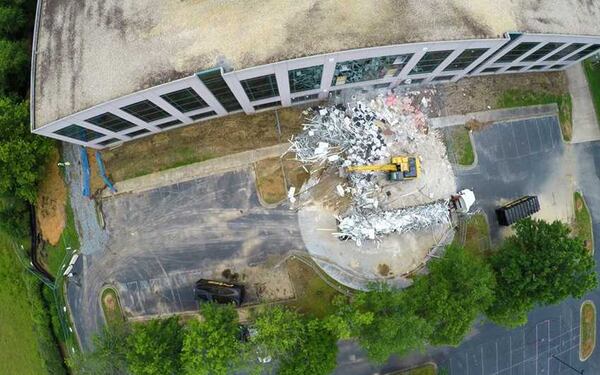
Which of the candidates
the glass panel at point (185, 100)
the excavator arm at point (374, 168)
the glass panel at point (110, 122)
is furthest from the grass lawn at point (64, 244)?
the excavator arm at point (374, 168)

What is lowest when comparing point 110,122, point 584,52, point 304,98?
point 584,52

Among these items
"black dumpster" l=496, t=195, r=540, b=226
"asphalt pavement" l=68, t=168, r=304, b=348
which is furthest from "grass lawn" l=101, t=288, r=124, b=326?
"black dumpster" l=496, t=195, r=540, b=226

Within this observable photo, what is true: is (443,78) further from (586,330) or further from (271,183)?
(586,330)

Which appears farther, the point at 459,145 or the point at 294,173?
the point at 459,145

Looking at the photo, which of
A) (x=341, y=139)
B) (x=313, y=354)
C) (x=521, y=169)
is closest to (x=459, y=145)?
(x=521, y=169)

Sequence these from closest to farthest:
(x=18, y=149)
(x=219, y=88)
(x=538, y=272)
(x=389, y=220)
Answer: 1. (x=538, y=272)
2. (x=219, y=88)
3. (x=18, y=149)
4. (x=389, y=220)

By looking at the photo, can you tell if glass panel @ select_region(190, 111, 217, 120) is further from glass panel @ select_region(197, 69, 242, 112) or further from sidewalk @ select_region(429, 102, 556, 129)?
sidewalk @ select_region(429, 102, 556, 129)
